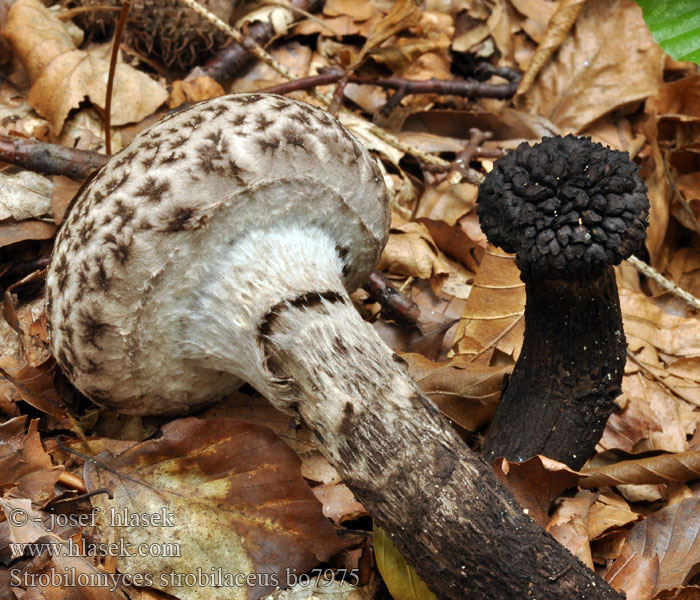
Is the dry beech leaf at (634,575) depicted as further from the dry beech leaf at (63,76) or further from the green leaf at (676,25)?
the dry beech leaf at (63,76)

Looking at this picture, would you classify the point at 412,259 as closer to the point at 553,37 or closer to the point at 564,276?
the point at 564,276

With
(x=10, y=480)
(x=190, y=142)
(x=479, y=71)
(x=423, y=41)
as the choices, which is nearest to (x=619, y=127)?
(x=479, y=71)

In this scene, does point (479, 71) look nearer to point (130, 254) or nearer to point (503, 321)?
point (503, 321)

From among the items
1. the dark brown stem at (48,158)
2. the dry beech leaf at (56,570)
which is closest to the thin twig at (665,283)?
the dark brown stem at (48,158)

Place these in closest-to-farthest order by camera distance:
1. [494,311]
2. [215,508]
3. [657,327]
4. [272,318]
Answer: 1. [272,318]
2. [215,508]
3. [494,311]
4. [657,327]

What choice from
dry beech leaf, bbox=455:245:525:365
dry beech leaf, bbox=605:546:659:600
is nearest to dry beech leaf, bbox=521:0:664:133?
dry beech leaf, bbox=455:245:525:365

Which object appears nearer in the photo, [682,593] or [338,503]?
[682,593]

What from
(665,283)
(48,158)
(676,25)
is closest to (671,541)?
(665,283)
